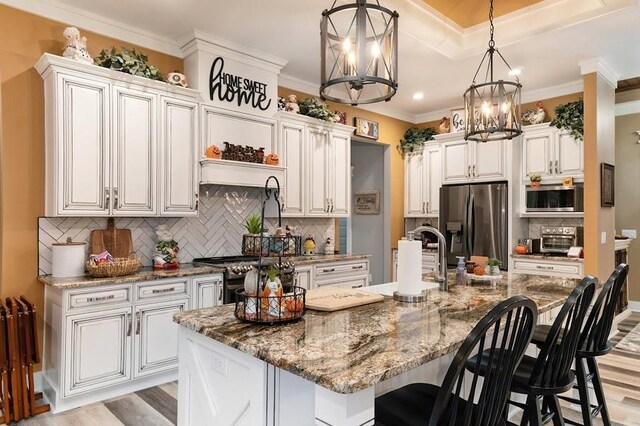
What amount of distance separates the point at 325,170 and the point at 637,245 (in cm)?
481

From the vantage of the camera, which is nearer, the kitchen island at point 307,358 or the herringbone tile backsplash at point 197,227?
the kitchen island at point 307,358

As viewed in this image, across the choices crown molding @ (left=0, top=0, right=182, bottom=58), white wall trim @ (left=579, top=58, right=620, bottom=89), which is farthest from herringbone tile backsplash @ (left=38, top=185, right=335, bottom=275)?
white wall trim @ (left=579, top=58, right=620, bottom=89)

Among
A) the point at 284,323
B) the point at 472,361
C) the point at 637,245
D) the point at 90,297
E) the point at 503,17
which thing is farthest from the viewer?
the point at 637,245

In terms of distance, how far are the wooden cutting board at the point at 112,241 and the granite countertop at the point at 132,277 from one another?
23cm

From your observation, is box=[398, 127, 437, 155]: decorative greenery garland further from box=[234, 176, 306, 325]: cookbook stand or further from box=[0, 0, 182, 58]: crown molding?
box=[234, 176, 306, 325]: cookbook stand

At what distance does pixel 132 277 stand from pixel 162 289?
25 centimetres

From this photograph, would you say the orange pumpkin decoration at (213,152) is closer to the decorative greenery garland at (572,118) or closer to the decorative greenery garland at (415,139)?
the decorative greenery garland at (415,139)

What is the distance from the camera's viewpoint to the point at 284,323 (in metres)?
1.67

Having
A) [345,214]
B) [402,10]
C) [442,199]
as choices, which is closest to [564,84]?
[442,199]

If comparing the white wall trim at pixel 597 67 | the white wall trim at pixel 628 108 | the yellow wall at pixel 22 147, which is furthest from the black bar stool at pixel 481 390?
the white wall trim at pixel 628 108

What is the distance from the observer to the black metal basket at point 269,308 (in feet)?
5.39

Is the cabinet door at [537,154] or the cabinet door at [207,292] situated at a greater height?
the cabinet door at [537,154]

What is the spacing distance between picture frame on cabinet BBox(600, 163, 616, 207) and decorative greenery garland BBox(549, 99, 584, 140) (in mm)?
466

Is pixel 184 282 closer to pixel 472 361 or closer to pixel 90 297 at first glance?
pixel 90 297
